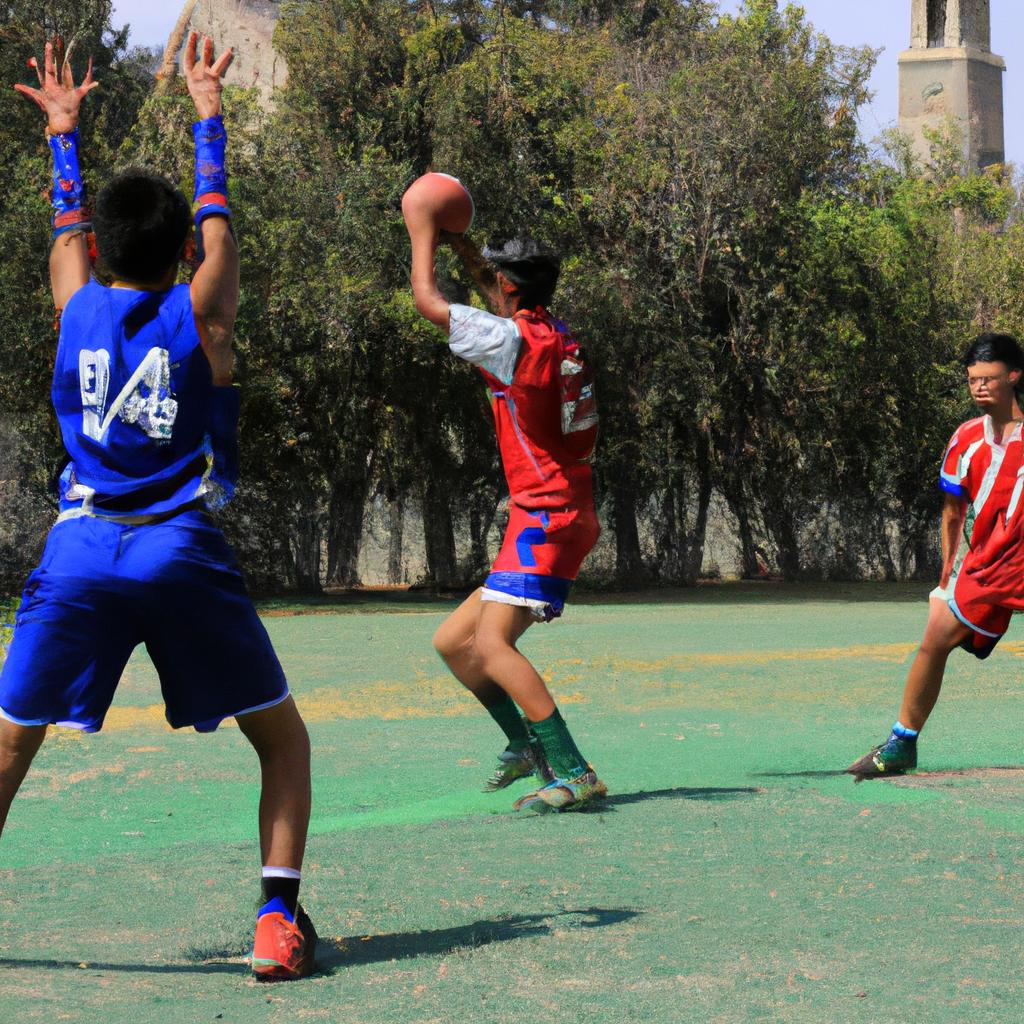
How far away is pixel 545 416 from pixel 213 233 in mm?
2273

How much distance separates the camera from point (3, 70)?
24.2 m

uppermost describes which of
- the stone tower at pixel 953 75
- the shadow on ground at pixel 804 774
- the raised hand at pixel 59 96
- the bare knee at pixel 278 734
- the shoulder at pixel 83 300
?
the stone tower at pixel 953 75

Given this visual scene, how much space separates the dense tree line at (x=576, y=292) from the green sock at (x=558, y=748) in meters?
16.5

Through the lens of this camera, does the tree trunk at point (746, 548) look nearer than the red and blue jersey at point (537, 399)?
No

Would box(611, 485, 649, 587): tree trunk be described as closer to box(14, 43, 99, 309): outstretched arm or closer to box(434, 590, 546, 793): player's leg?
box(434, 590, 546, 793): player's leg

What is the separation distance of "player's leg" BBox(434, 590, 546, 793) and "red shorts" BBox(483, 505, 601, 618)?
146 mm

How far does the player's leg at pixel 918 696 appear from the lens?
7258mm

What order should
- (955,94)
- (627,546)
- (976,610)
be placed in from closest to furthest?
1. (976,610)
2. (627,546)
3. (955,94)

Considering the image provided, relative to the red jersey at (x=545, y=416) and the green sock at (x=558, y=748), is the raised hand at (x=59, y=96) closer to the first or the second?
the red jersey at (x=545, y=416)

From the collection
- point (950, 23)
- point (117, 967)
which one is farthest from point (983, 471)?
point (950, 23)

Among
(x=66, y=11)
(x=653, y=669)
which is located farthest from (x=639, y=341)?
(x=653, y=669)

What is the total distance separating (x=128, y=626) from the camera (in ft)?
13.5

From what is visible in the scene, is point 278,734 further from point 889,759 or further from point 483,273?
point 889,759

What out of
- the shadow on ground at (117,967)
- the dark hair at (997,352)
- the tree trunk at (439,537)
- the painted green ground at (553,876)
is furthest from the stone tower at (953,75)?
the shadow on ground at (117,967)
